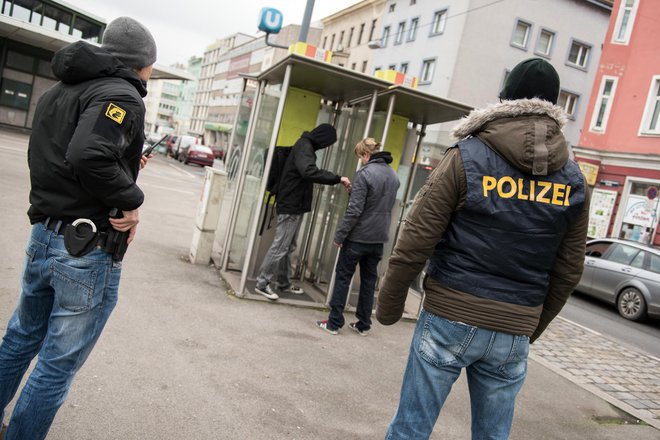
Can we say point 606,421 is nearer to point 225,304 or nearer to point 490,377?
point 490,377

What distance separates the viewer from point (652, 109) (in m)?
20.8

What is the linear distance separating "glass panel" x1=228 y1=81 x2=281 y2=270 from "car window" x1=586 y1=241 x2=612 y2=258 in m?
8.75

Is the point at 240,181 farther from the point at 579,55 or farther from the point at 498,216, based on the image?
the point at 579,55

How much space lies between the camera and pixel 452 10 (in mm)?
34438

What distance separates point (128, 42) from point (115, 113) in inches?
16.9

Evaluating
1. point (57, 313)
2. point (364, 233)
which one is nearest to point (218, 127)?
point (364, 233)

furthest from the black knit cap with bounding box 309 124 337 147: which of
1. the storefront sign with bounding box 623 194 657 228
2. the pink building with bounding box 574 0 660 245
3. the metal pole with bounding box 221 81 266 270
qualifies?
the storefront sign with bounding box 623 194 657 228

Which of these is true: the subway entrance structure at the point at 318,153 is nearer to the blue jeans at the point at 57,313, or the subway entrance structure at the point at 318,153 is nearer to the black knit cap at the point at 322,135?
the black knit cap at the point at 322,135

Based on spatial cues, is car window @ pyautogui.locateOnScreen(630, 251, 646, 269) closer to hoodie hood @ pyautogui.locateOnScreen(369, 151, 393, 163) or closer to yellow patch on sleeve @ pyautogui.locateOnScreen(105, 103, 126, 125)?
hoodie hood @ pyautogui.locateOnScreen(369, 151, 393, 163)

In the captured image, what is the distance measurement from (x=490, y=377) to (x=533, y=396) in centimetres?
313

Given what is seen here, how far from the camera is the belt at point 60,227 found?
230cm

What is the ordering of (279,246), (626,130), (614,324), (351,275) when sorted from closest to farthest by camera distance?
(351,275) < (279,246) < (614,324) < (626,130)

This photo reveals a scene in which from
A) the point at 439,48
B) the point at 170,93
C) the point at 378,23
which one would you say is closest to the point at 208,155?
the point at 439,48

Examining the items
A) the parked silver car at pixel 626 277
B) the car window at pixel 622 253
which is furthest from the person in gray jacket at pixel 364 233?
the car window at pixel 622 253
